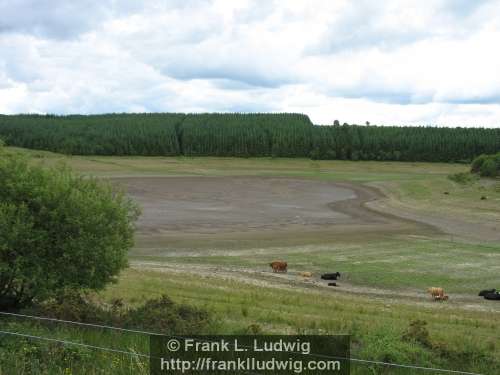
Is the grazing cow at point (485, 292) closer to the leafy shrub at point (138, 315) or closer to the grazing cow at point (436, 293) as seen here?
the grazing cow at point (436, 293)

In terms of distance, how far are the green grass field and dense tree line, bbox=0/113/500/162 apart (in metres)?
95.8

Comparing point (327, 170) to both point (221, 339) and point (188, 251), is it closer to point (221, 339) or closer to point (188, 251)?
point (188, 251)

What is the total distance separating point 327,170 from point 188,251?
3623 inches

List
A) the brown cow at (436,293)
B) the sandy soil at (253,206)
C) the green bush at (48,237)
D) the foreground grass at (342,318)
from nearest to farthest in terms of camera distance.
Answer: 1. the foreground grass at (342,318)
2. the green bush at (48,237)
3. the brown cow at (436,293)
4. the sandy soil at (253,206)

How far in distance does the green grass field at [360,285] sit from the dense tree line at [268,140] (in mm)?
95805

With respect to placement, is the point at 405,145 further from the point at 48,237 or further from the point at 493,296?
the point at 48,237

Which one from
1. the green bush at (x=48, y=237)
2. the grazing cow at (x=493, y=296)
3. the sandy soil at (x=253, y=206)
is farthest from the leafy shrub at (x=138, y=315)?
the sandy soil at (x=253, y=206)

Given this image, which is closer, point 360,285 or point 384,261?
point 360,285

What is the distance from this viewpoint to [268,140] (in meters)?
174

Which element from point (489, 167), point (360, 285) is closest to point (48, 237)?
point (360, 285)

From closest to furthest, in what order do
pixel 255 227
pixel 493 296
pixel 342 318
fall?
1. pixel 342 318
2. pixel 493 296
3. pixel 255 227

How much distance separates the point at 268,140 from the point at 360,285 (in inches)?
5704

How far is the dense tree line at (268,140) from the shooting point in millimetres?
163750

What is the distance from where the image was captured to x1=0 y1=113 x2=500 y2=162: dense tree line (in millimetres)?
163750
